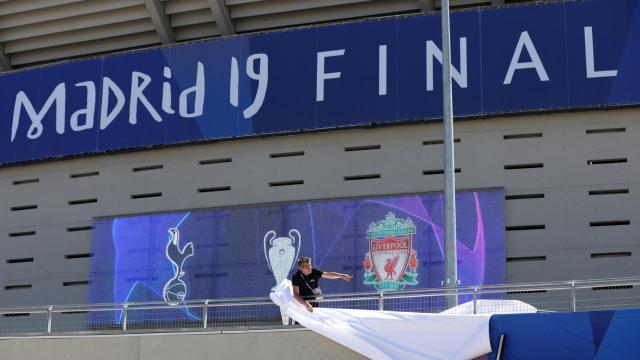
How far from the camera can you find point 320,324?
14.4 meters

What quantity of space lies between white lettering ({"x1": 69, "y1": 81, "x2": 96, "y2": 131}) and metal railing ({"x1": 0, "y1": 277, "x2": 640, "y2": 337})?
16.7 ft

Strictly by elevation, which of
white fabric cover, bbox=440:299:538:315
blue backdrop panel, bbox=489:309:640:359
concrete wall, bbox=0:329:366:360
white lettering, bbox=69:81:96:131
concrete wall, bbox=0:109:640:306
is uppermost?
white lettering, bbox=69:81:96:131

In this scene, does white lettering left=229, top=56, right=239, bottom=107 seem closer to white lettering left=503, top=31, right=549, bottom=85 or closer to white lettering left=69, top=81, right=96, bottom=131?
Result: white lettering left=69, top=81, right=96, bottom=131

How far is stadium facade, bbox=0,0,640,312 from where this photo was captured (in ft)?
71.6

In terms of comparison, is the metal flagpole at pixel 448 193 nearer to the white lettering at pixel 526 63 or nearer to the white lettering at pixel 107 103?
the white lettering at pixel 526 63

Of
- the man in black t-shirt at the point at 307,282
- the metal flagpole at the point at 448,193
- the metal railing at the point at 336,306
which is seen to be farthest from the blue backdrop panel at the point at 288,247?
the man in black t-shirt at the point at 307,282

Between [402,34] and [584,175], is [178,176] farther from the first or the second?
[584,175]

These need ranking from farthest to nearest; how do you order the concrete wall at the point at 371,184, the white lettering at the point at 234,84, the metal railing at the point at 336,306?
the white lettering at the point at 234,84
the concrete wall at the point at 371,184
the metal railing at the point at 336,306

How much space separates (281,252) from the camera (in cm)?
2309

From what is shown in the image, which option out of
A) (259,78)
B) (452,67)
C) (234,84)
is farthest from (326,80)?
(452,67)

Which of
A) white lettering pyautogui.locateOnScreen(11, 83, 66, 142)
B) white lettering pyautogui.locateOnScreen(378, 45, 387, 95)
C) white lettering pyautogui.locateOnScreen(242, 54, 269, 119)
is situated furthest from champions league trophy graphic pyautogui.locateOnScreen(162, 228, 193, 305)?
white lettering pyautogui.locateOnScreen(378, 45, 387, 95)

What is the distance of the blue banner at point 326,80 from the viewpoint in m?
Result: 22.2

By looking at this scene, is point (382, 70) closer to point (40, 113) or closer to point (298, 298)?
point (40, 113)

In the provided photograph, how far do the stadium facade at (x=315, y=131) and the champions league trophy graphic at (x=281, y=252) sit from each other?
1.70 ft
